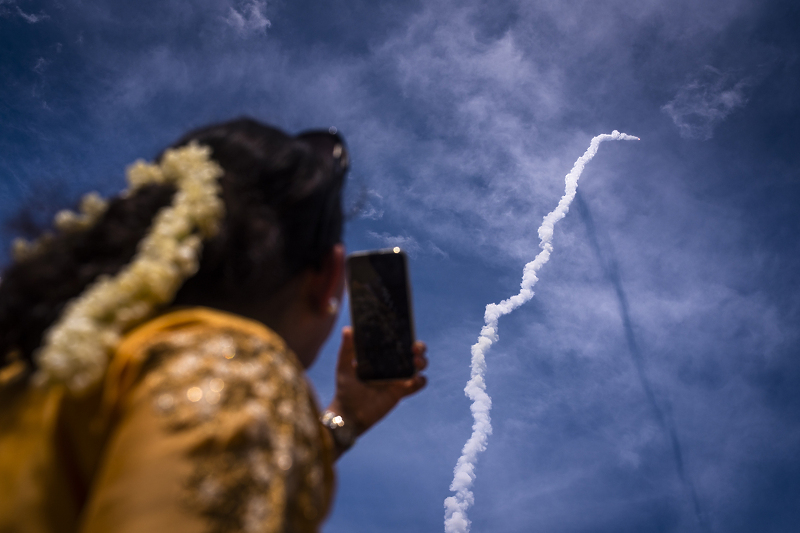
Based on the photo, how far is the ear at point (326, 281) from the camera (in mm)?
3475

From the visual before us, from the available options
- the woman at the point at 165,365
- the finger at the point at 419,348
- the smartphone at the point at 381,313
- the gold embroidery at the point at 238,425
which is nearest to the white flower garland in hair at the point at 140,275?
the woman at the point at 165,365

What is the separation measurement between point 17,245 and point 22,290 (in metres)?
0.62

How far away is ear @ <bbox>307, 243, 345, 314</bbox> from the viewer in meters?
3.47

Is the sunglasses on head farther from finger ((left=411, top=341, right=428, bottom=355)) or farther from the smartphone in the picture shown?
finger ((left=411, top=341, right=428, bottom=355))

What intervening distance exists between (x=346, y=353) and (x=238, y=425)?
4184 millimetres

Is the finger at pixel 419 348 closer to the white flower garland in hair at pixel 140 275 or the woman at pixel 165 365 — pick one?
the woman at pixel 165 365

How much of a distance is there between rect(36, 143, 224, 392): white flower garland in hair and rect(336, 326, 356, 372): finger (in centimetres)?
336

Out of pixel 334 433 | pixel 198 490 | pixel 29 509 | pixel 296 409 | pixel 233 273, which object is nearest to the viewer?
pixel 198 490

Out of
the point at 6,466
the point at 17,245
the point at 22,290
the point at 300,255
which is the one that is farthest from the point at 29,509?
the point at 300,255

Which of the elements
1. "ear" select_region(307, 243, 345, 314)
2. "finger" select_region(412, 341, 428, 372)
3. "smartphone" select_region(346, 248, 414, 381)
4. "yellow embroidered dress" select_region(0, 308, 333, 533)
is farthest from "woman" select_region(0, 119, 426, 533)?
"finger" select_region(412, 341, 428, 372)

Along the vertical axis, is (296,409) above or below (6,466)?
above

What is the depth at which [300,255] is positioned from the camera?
331 centimetres

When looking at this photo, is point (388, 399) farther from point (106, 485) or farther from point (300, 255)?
point (106, 485)

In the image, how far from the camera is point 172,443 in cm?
180
